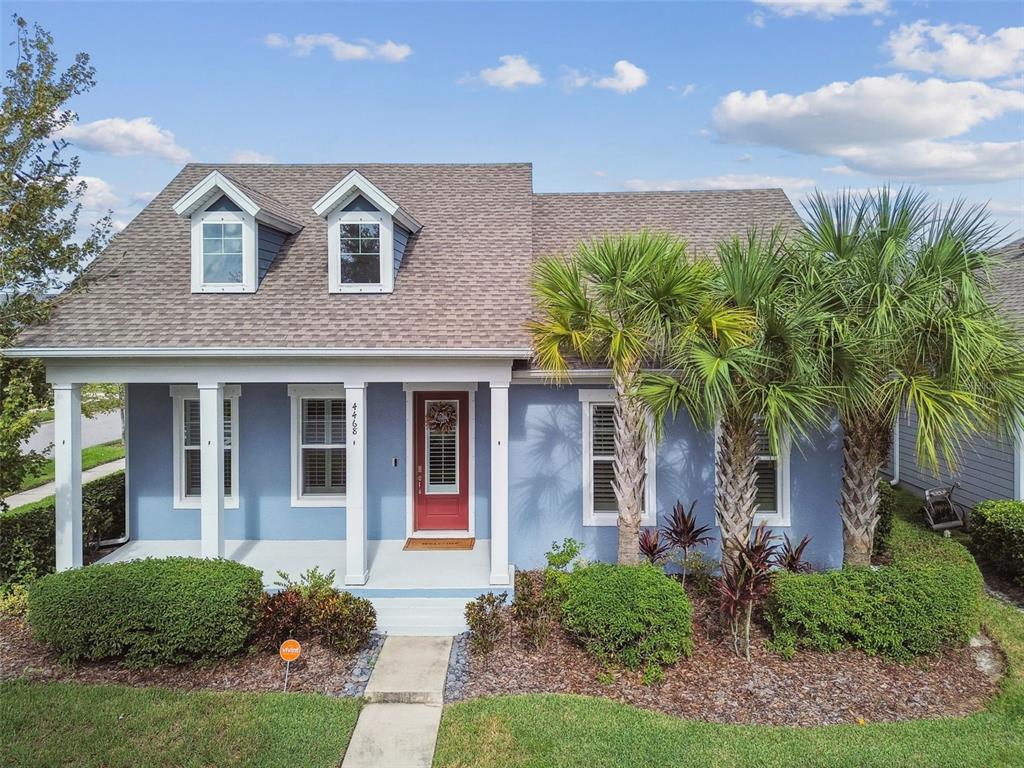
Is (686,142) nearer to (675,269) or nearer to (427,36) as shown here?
(427,36)

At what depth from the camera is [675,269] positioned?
8.06 m

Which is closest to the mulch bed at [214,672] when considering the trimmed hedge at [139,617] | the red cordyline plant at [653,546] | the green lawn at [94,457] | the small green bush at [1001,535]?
the trimmed hedge at [139,617]

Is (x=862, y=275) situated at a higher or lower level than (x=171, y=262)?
lower

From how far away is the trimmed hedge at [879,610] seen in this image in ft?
25.1

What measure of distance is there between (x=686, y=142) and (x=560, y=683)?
13.3 meters

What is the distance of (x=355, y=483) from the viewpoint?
9.47m

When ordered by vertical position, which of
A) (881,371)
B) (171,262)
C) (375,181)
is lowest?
(881,371)

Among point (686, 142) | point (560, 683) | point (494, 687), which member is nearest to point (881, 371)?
point (560, 683)

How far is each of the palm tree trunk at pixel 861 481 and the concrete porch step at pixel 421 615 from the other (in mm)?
5609

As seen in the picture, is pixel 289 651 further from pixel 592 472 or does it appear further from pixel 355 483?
pixel 592 472

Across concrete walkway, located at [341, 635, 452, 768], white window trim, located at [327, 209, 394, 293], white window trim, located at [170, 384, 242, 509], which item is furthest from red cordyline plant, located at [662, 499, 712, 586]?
white window trim, located at [170, 384, 242, 509]

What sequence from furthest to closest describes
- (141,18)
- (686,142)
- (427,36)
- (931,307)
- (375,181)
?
(686,142) → (375,181) → (427,36) → (141,18) → (931,307)

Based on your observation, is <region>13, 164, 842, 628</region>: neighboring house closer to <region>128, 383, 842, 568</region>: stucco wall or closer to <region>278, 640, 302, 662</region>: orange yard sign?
<region>128, 383, 842, 568</region>: stucco wall

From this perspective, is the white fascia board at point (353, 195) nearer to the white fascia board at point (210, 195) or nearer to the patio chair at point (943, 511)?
the white fascia board at point (210, 195)
